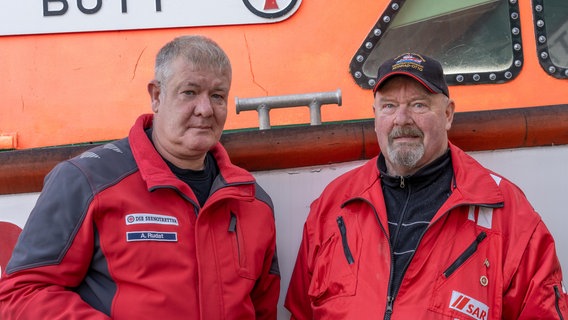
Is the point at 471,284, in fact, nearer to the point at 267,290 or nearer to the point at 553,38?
the point at 267,290

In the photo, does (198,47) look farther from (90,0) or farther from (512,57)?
(512,57)

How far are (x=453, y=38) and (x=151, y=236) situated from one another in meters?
1.46

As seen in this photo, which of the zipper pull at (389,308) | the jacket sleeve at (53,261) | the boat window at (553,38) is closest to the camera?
the jacket sleeve at (53,261)

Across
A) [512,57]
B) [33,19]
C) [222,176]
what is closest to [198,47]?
[222,176]

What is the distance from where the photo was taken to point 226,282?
79.0 inches

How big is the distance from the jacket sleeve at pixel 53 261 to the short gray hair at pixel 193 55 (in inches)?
16.4

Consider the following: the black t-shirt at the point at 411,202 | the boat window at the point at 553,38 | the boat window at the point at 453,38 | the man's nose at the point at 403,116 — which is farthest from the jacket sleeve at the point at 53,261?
the boat window at the point at 553,38

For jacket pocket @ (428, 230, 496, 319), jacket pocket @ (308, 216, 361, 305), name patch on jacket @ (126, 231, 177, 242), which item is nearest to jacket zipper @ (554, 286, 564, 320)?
jacket pocket @ (428, 230, 496, 319)

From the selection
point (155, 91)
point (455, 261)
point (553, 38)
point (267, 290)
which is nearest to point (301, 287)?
point (267, 290)

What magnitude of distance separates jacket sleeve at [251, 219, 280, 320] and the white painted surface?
129 mm

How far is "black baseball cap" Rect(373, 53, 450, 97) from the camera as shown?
2238 mm

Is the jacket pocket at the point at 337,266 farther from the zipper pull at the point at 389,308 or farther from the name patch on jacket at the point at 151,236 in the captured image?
the name patch on jacket at the point at 151,236

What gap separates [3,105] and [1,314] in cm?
116

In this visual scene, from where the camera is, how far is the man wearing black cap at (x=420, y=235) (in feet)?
6.48
